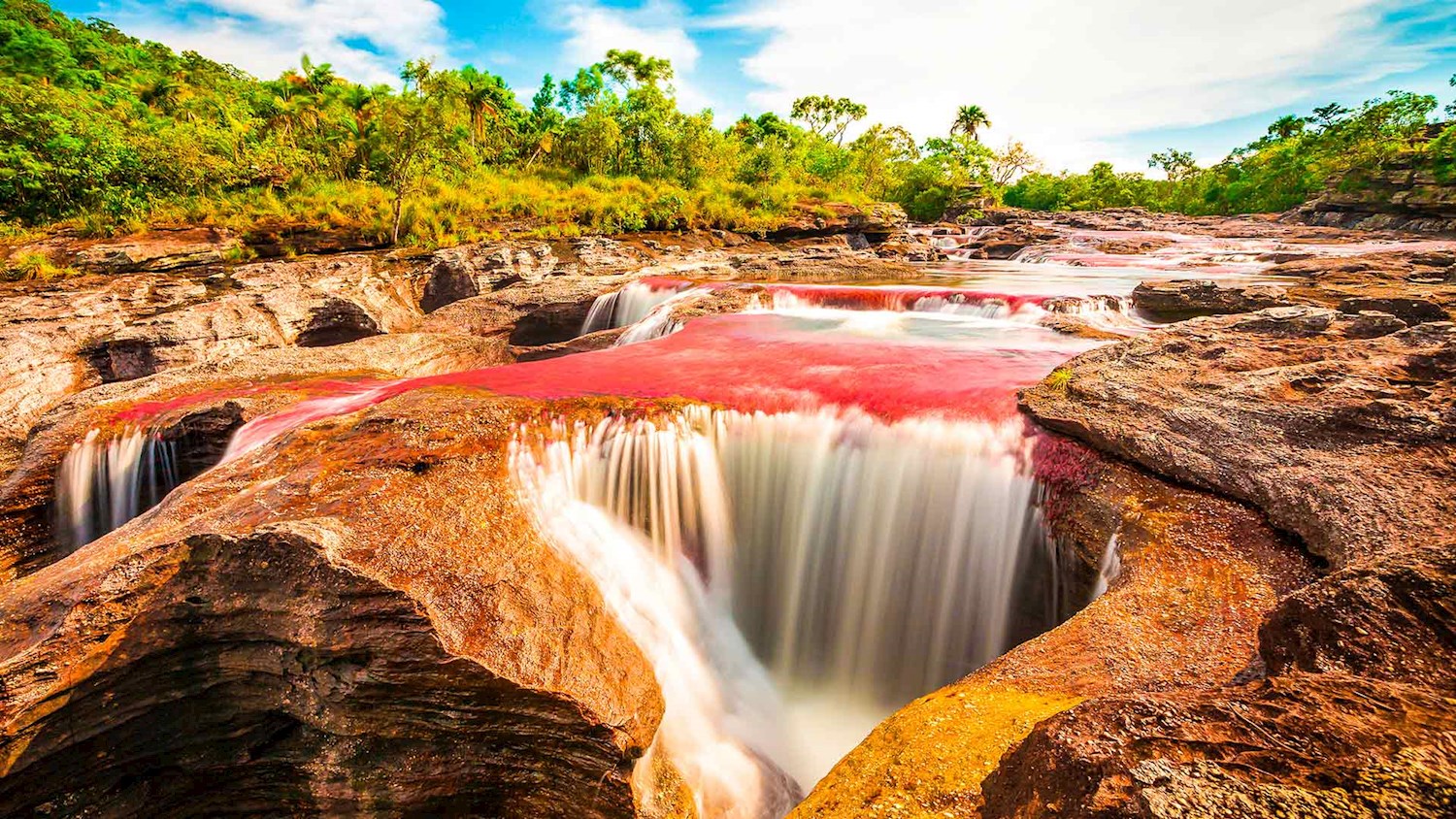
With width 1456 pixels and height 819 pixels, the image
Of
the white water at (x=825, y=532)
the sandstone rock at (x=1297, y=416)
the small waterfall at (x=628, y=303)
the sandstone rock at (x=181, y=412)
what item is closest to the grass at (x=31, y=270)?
the sandstone rock at (x=181, y=412)

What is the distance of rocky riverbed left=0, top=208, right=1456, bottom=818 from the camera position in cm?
188

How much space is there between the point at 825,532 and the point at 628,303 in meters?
10.7

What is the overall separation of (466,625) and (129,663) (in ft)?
5.41

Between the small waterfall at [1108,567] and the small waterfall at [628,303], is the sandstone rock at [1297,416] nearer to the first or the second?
the small waterfall at [1108,567]

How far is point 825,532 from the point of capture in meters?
5.60

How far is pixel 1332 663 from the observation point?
1949 mm

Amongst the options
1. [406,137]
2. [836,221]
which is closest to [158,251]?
[406,137]

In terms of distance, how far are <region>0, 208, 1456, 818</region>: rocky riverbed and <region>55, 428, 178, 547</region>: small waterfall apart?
6 centimetres

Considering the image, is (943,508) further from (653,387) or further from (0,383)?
(0,383)

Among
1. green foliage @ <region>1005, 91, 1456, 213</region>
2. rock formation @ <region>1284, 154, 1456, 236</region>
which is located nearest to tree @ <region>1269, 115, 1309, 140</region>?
green foliage @ <region>1005, 91, 1456, 213</region>

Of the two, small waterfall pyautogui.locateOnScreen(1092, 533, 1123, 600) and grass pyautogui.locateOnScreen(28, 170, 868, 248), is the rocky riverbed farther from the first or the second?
grass pyautogui.locateOnScreen(28, 170, 868, 248)

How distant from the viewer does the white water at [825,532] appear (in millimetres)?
4945

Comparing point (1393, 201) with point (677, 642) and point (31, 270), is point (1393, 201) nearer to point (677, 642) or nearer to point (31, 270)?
point (677, 642)

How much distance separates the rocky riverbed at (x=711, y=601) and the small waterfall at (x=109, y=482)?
6cm
